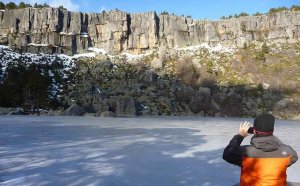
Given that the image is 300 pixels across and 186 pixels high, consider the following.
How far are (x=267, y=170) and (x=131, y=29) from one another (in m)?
63.9

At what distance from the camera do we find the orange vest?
12.6 feet

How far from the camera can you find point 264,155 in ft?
12.7

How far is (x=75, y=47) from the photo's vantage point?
62844 millimetres

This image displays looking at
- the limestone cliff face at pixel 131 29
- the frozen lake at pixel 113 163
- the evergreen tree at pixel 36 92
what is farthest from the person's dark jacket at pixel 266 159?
the limestone cliff face at pixel 131 29

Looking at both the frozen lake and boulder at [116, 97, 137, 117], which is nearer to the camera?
the frozen lake

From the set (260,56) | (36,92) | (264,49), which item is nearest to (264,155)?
(36,92)

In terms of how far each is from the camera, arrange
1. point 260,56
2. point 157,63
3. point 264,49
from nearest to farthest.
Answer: point 157,63
point 260,56
point 264,49

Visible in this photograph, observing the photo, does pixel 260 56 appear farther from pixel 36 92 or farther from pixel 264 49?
pixel 36 92

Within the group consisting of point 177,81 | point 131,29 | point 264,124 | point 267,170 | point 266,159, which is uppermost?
point 131,29

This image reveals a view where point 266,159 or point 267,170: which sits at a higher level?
point 266,159

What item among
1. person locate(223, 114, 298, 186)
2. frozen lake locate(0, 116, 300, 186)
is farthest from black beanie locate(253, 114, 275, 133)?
frozen lake locate(0, 116, 300, 186)

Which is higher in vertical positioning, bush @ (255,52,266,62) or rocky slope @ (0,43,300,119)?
bush @ (255,52,266,62)

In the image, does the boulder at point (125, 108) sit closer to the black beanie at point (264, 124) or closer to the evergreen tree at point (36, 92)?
the evergreen tree at point (36, 92)

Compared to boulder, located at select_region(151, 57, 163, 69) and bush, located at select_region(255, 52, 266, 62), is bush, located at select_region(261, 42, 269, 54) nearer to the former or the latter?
bush, located at select_region(255, 52, 266, 62)
